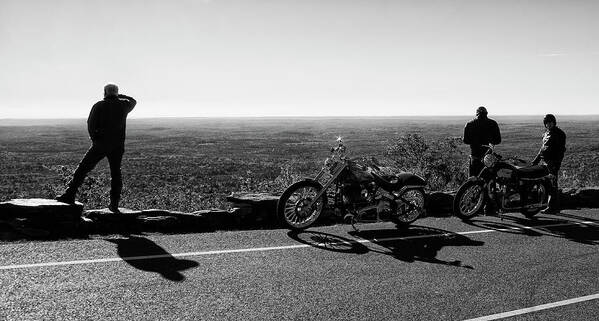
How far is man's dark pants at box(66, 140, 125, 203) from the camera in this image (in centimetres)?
791

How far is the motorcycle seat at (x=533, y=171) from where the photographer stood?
408 inches

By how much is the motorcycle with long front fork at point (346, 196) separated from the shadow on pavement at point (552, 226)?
77.3 inches

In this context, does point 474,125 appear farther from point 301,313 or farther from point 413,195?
point 301,313

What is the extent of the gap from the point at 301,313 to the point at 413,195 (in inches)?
192

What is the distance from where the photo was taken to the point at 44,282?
209 inches

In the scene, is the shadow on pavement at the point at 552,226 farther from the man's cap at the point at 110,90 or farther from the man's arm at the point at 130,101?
the man's cap at the point at 110,90

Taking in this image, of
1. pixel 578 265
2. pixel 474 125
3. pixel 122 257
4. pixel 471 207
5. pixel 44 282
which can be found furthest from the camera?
pixel 474 125

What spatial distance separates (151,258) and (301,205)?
113 inches

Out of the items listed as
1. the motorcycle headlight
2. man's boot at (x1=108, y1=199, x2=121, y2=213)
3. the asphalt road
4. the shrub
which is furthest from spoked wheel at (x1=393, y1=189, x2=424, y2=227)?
the shrub

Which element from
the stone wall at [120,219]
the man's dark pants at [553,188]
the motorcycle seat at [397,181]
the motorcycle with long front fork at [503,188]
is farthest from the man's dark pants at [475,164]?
the stone wall at [120,219]

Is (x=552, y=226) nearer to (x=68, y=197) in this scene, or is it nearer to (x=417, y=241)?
(x=417, y=241)

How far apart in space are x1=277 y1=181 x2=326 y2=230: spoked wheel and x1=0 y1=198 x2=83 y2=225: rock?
3178 mm

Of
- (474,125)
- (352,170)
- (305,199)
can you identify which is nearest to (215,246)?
(305,199)

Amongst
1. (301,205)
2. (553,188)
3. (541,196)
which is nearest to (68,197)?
(301,205)
